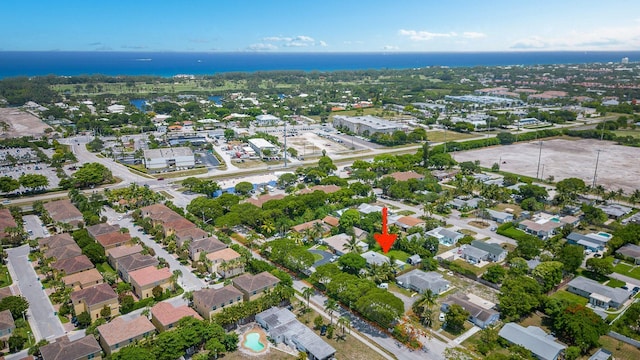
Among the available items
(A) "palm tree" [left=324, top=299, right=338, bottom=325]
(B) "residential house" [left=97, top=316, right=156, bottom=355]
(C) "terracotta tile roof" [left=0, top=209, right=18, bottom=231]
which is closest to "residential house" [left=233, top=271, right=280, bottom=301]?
(A) "palm tree" [left=324, top=299, right=338, bottom=325]

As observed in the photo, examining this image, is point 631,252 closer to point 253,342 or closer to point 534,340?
point 534,340

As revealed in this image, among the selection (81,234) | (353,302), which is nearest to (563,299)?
(353,302)

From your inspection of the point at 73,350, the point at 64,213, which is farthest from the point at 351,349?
the point at 64,213

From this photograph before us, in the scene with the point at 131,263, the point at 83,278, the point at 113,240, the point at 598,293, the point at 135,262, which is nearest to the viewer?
the point at 598,293

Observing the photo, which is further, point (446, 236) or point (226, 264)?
point (446, 236)

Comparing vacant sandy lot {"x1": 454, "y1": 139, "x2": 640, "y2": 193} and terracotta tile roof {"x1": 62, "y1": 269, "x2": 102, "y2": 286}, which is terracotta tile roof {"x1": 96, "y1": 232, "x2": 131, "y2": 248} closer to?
terracotta tile roof {"x1": 62, "y1": 269, "x2": 102, "y2": 286}

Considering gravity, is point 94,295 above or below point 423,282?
above
